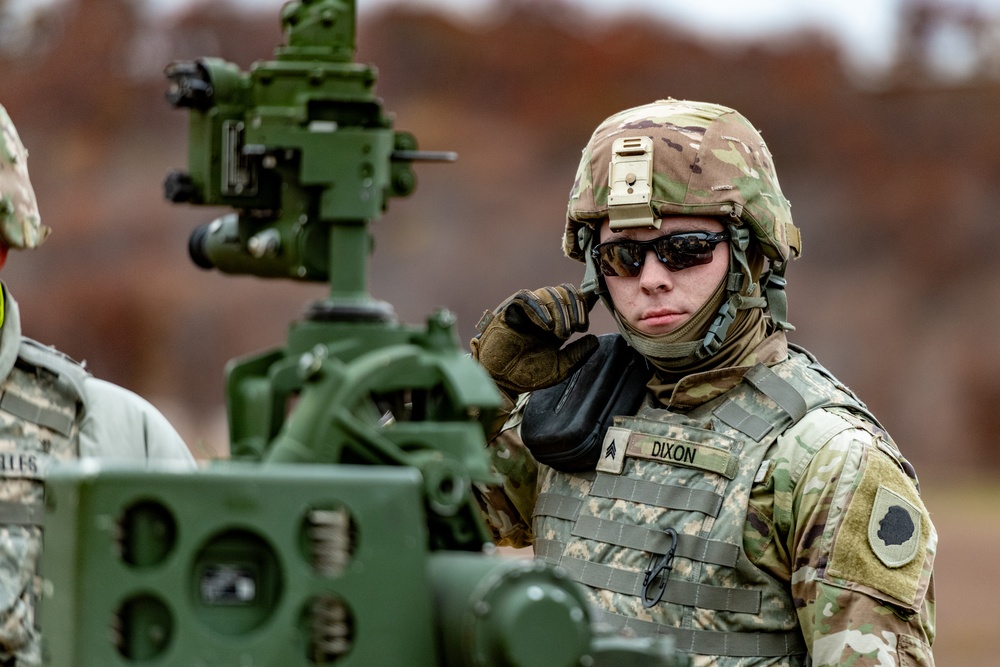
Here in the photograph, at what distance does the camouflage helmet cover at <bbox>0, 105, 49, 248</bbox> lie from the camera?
4.86 m

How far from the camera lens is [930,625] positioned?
15.8 feet

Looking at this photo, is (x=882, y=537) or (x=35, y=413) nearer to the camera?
(x=882, y=537)

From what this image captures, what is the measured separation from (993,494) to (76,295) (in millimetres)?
14825

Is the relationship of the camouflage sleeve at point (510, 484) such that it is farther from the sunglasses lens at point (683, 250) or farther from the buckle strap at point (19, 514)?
the buckle strap at point (19, 514)

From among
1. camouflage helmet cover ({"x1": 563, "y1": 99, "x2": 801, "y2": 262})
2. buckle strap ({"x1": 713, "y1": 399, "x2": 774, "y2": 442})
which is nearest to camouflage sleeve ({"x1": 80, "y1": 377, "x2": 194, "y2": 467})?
camouflage helmet cover ({"x1": 563, "y1": 99, "x2": 801, "y2": 262})

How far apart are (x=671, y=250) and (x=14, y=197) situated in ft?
6.20

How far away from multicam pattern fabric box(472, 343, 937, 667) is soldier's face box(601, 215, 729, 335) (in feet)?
0.71

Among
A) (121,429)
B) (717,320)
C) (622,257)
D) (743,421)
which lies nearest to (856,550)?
(743,421)

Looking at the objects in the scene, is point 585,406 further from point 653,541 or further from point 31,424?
point 31,424

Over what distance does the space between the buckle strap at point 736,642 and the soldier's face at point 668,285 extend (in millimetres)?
898

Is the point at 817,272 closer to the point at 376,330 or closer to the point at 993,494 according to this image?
the point at 993,494

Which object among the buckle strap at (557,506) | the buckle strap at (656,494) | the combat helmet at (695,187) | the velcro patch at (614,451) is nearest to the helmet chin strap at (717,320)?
the combat helmet at (695,187)

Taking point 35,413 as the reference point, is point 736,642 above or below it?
below

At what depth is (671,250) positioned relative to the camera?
521cm
